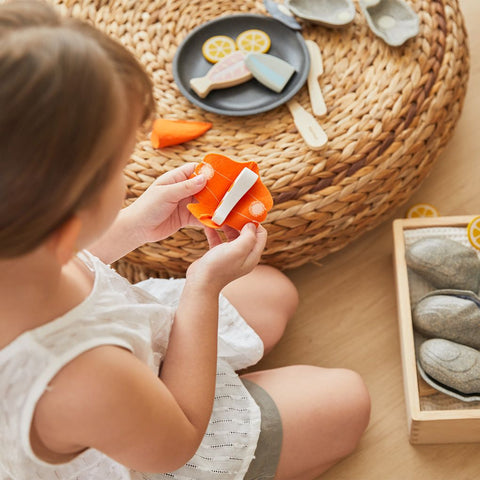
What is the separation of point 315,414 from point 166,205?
359 millimetres

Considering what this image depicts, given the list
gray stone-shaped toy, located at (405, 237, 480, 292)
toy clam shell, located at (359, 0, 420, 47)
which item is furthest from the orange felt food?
toy clam shell, located at (359, 0, 420, 47)

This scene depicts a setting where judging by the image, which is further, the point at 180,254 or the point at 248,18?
the point at 248,18

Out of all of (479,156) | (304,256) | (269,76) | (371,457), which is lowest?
(371,457)

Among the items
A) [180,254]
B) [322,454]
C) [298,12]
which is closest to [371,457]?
[322,454]

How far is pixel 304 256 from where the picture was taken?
113cm

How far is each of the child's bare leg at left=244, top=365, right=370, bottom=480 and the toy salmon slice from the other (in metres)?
0.49

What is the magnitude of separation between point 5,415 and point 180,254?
1.58ft

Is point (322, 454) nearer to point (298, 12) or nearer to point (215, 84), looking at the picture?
point (215, 84)

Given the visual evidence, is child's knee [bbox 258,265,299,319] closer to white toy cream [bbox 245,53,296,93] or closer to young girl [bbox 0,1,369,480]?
young girl [bbox 0,1,369,480]

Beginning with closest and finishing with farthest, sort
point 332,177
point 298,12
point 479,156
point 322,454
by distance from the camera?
point 322,454 < point 332,177 < point 298,12 < point 479,156

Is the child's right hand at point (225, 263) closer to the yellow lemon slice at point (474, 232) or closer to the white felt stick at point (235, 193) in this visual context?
the white felt stick at point (235, 193)

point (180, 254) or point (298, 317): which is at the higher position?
point (180, 254)

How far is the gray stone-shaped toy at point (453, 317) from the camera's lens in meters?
0.98

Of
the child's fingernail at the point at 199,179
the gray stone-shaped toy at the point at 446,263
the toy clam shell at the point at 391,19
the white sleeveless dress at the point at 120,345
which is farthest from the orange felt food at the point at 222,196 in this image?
the toy clam shell at the point at 391,19
